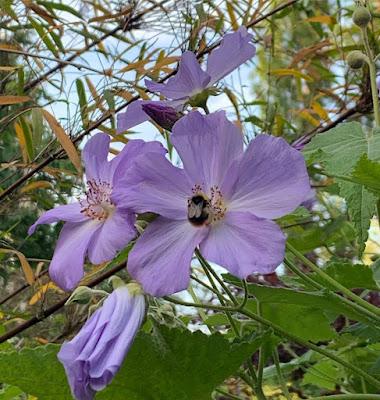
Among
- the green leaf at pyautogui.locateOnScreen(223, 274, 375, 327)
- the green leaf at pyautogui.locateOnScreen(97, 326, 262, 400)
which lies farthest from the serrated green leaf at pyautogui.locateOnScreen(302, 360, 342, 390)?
the green leaf at pyautogui.locateOnScreen(97, 326, 262, 400)

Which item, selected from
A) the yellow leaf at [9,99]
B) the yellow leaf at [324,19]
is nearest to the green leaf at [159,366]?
the yellow leaf at [9,99]

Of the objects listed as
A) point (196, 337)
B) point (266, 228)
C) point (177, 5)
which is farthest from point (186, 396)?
point (177, 5)

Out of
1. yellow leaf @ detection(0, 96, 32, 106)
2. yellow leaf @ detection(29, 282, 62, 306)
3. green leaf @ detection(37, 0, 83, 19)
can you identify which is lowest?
yellow leaf @ detection(29, 282, 62, 306)

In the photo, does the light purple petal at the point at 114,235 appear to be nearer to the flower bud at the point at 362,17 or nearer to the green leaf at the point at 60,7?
the flower bud at the point at 362,17

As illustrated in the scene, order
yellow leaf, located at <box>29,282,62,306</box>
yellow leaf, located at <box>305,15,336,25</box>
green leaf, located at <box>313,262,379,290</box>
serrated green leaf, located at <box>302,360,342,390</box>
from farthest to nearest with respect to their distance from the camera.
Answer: yellow leaf, located at <box>305,15,336,25</box> < serrated green leaf, located at <box>302,360,342,390</box> < yellow leaf, located at <box>29,282,62,306</box> < green leaf, located at <box>313,262,379,290</box>

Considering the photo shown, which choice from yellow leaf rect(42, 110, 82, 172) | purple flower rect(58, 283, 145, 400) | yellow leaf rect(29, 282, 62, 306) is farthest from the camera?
yellow leaf rect(29, 282, 62, 306)

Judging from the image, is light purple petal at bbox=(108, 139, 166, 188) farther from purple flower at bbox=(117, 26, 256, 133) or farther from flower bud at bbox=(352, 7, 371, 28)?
flower bud at bbox=(352, 7, 371, 28)

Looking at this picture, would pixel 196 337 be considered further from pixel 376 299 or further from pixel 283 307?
pixel 376 299
